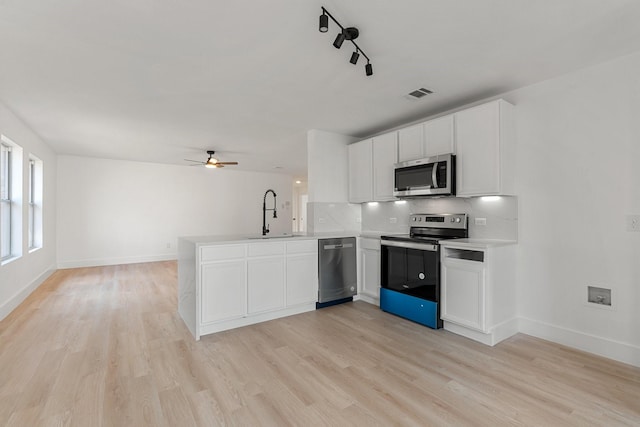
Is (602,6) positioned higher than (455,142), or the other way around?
(602,6)

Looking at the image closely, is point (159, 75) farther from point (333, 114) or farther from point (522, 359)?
point (522, 359)

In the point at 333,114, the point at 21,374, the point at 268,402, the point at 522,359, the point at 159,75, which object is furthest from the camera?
the point at 333,114

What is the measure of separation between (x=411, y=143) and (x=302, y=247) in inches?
72.4

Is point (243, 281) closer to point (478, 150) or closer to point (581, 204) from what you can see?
point (478, 150)

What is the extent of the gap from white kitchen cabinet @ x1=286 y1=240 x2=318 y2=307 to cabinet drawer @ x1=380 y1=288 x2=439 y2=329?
2.85ft

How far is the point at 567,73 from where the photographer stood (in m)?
2.76

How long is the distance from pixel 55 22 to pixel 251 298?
2728mm

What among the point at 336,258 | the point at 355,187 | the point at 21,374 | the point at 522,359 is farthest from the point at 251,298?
the point at 522,359

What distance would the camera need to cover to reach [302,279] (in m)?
3.74

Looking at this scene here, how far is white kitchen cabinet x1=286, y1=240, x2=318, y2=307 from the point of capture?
11.9 feet

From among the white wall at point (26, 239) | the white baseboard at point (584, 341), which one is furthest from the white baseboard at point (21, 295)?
the white baseboard at point (584, 341)

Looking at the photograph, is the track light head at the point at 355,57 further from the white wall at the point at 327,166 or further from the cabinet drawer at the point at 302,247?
the white wall at the point at 327,166

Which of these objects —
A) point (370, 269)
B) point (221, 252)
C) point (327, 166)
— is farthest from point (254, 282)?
point (327, 166)

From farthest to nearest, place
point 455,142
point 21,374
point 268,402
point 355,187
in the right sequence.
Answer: point 355,187 < point 455,142 < point 21,374 < point 268,402
